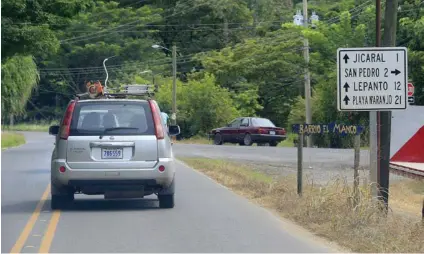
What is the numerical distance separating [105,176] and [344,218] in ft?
12.7

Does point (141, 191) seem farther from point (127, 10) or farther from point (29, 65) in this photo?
point (127, 10)

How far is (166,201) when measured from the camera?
14062mm

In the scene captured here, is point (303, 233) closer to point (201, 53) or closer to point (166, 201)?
point (166, 201)

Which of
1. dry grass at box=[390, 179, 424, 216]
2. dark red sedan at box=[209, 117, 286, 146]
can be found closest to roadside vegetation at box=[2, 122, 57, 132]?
dark red sedan at box=[209, 117, 286, 146]

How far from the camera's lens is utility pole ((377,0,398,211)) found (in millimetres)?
12719

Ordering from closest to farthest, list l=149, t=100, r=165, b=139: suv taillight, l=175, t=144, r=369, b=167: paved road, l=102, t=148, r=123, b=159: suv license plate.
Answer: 1. l=102, t=148, r=123, b=159: suv license plate
2. l=149, t=100, r=165, b=139: suv taillight
3. l=175, t=144, r=369, b=167: paved road

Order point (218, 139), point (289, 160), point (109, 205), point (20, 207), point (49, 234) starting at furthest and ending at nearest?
1. point (218, 139)
2. point (289, 160)
3. point (109, 205)
4. point (20, 207)
5. point (49, 234)

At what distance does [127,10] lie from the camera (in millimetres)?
70125

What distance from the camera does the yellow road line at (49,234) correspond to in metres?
10.3

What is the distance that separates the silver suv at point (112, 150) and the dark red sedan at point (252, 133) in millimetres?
27671

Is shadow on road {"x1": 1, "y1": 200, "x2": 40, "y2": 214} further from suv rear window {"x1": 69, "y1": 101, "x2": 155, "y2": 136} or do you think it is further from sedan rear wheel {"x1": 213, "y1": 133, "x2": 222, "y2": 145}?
sedan rear wheel {"x1": 213, "y1": 133, "x2": 222, "y2": 145}

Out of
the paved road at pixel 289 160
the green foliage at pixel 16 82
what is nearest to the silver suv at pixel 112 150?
the paved road at pixel 289 160

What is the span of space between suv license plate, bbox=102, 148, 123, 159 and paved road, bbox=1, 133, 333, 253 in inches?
36.3

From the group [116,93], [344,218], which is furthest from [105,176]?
[344,218]
